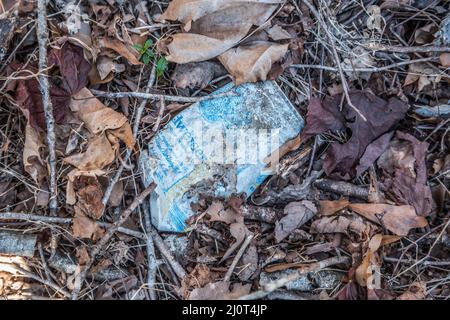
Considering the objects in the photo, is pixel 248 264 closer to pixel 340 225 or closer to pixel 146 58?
pixel 340 225

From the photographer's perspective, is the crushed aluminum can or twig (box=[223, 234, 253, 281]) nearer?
twig (box=[223, 234, 253, 281])

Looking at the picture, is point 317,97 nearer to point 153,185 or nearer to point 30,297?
point 153,185

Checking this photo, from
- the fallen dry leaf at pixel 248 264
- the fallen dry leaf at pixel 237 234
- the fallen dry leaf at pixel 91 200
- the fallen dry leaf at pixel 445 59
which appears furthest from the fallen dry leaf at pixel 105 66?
the fallen dry leaf at pixel 445 59

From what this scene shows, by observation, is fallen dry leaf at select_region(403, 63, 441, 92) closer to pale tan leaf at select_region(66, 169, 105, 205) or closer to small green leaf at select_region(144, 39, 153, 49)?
small green leaf at select_region(144, 39, 153, 49)

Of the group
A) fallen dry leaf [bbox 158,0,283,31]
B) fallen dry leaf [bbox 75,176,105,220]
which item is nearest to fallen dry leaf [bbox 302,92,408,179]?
fallen dry leaf [bbox 158,0,283,31]

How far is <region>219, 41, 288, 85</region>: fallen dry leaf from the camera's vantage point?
1.79m

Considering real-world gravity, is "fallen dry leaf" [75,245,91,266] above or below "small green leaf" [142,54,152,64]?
below

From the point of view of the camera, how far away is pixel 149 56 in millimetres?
1843

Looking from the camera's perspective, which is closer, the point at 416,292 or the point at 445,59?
the point at 416,292

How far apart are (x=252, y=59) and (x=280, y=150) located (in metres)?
0.38

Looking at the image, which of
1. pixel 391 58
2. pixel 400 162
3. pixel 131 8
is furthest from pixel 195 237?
pixel 391 58

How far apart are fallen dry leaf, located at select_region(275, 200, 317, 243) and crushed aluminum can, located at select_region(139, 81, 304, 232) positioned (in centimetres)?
18

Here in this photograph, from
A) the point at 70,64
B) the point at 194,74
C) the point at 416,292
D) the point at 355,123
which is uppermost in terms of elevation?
the point at 70,64

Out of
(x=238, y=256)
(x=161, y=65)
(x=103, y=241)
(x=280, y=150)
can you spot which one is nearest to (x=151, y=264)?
(x=103, y=241)
